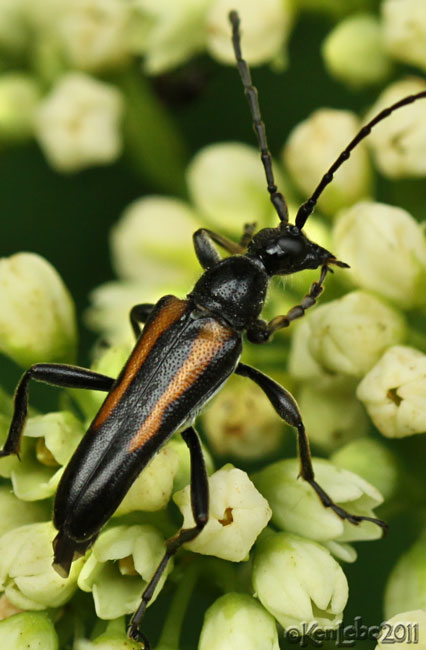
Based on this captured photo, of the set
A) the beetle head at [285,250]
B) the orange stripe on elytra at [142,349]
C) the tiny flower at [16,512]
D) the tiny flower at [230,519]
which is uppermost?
the beetle head at [285,250]

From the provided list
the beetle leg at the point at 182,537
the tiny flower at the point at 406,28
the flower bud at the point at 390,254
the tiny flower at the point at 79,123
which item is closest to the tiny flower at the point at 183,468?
the beetle leg at the point at 182,537

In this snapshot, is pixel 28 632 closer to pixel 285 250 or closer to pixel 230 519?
pixel 230 519

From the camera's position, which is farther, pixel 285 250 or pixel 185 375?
pixel 285 250

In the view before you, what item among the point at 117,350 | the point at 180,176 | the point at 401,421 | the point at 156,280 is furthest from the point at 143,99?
the point at 401,421

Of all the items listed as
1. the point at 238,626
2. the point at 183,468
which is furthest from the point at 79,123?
the point at 238,626

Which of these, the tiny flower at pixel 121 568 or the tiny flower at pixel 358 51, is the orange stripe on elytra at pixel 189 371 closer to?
the tiny flower at pixel 121 568
